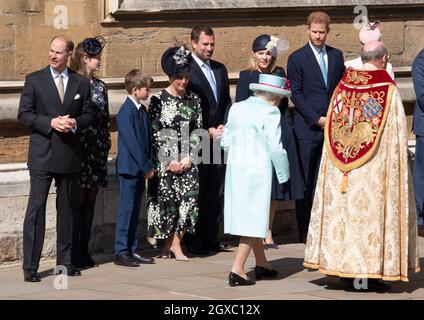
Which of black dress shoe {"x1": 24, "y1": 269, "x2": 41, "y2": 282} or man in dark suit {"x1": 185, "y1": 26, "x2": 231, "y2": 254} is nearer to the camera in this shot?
black dress shoe {"x1": 24, "y1": 269, "x2": 41, "y2": 282}

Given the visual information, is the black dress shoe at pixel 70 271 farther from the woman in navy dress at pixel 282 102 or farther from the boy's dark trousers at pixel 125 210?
the woman in navy dress at pixel 282 102

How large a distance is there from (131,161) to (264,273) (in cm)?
152

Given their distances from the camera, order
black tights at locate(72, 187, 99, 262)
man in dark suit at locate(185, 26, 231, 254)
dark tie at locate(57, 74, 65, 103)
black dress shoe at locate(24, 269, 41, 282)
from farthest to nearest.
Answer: man in dark suit at locate(185, 26, 231, 254)
black tights at locate(72, 187, 99, 262)
dark tie at locate(57, 74, 65, 103)
black dress shoe at locate(24, 269, 41, 282)

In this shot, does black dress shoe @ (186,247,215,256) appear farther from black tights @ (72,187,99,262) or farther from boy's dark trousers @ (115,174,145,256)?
Answer: black tights @ (72,187,99,262)

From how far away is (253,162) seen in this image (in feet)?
33.0

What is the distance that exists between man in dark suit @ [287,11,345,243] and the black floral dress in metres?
2.02

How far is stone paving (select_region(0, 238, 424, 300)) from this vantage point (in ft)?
31.9

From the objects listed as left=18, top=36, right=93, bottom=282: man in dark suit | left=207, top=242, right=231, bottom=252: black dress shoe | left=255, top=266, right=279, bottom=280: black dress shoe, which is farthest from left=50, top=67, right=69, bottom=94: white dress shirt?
left=207, top=242, right=231, bottom=252: black dress shoe

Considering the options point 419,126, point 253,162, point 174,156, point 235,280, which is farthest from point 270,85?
point 419,126

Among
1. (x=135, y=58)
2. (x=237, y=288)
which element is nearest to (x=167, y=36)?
(x=135, y=58)

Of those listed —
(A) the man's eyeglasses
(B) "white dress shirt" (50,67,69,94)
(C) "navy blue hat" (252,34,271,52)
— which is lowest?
(B) "white dress shirt" (50,67,69,94)

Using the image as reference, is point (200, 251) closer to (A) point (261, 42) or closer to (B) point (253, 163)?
(A) point (261, 42)

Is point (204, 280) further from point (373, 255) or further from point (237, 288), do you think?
point (373, 255)
